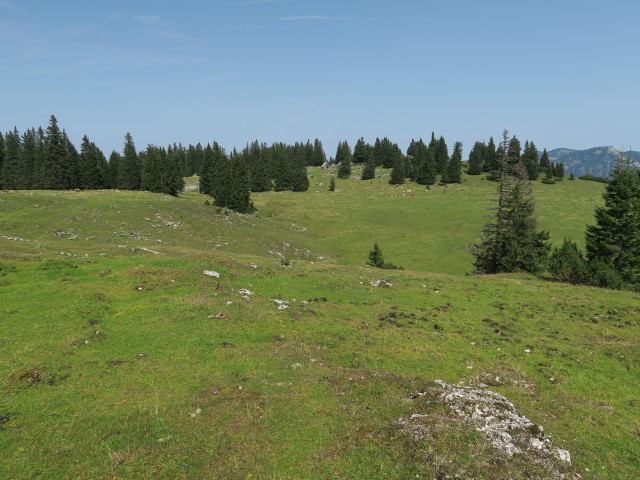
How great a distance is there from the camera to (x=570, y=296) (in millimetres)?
29141

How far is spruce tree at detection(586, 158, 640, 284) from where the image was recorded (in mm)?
41125

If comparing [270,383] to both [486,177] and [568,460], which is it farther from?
[486,177]

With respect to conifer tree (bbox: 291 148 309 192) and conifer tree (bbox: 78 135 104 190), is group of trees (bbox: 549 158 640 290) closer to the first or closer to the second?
conifer tree (bbox: 291 148 309 192)

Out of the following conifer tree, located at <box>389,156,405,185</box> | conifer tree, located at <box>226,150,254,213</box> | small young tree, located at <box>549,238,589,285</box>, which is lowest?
small young tree, located at <box>549,238,589,285</box>

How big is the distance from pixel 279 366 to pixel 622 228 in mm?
45743

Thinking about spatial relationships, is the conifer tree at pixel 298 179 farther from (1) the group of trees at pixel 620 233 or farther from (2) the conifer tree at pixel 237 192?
(1) the group of trees at pixel 620 233

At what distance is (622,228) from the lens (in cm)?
4169

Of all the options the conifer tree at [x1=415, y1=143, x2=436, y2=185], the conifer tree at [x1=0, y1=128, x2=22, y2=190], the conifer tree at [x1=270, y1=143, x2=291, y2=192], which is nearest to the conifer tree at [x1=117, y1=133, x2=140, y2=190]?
the conifer tree at [x1=0, y1=128, x2=22, y2=190]

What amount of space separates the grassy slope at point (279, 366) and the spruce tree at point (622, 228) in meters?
15.8

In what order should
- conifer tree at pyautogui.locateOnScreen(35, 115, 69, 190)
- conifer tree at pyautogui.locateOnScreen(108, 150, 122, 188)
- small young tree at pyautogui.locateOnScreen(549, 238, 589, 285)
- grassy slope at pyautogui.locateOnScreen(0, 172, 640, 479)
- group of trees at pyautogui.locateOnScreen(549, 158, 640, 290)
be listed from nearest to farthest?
grassy slope at pyautogui.locateOnScreen(0, 172, 640, 479)
small young tree at pyautogui.locateOnScreen(549, 238, 589, 285)
group of trees at pyautogui.locateOnScreen(549, 158, 640, 290)
conifer tree at pyautogui.locateOnScreen(35, 115, 69, 190)
conifer tree at pyautogui.locateOnScreen(108, 150, 122, 188)

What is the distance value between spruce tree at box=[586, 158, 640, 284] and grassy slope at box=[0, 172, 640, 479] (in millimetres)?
15839

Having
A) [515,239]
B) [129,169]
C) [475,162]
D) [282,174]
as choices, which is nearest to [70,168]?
[129,169]

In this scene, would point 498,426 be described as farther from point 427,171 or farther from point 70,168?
point 427,171

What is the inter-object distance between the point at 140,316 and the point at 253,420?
11038mm
